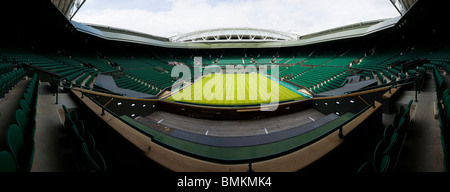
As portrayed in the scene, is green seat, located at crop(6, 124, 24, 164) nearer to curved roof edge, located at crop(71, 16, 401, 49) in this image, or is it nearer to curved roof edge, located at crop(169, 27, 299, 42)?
curved roof edge, located at crop(71, 16, 401, 49)

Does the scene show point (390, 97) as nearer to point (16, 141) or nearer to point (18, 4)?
point (16, 141)

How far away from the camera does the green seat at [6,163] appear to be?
1.40 m

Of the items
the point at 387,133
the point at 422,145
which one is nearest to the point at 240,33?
the point at 387,133

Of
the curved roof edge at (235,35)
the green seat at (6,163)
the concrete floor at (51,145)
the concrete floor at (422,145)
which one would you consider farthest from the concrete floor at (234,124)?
the curved roof edge at (235,35)

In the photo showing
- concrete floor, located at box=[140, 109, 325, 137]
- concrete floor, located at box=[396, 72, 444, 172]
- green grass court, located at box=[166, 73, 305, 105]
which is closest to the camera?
concrete floor, located at box=[396, 72, 444, 172]

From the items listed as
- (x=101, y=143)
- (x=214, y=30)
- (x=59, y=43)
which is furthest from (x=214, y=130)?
(x=214, y=30)

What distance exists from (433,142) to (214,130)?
18.1 feet

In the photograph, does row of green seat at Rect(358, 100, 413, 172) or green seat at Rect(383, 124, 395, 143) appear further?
green seat at Rect(383, 124, 395, 143)

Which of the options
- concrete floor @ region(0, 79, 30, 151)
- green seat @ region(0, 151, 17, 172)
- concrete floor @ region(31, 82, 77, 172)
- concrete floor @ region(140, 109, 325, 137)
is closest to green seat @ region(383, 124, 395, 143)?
concrete floor @ region(140, 109, 325, 137)

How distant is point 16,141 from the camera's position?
6.39ft

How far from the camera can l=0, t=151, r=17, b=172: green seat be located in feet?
4.58

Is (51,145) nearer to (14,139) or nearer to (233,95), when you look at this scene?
(14,139)

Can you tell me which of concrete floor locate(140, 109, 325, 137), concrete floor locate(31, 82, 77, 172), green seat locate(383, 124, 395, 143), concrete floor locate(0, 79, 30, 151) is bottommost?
concrete floor locate(140, 109, 325, 137)

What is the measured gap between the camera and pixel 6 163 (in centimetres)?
145
